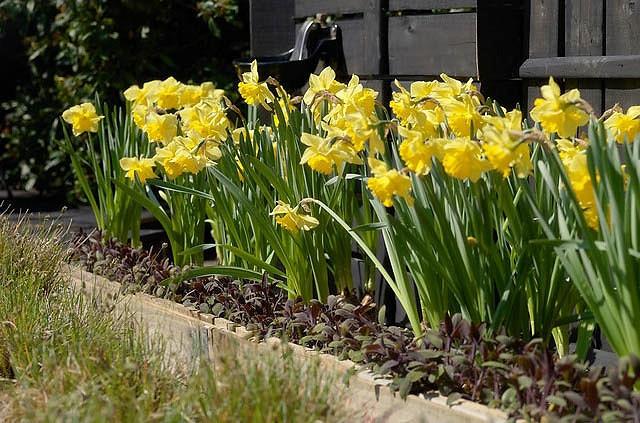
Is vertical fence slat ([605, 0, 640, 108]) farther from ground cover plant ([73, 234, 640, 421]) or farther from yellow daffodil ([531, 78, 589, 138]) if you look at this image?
ground cover plant ([73, 234, 640, 421])

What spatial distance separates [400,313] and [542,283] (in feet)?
2.75

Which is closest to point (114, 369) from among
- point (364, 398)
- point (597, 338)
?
point (364, 398)

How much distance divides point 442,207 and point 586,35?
82 cm

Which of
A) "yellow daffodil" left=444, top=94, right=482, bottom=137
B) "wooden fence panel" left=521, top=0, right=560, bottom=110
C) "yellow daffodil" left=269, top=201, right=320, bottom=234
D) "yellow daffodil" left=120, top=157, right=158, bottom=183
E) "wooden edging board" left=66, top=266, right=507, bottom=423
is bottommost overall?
"wooden edging board" left=66, top=266, right=507, bottom=423

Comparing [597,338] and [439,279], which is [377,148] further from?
[597,338]

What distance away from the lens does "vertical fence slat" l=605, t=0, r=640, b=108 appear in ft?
9.81

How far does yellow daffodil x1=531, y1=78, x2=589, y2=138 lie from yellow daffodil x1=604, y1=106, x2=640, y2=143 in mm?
216

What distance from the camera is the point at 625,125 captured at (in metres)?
2.67

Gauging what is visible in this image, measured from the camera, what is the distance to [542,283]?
2.71m

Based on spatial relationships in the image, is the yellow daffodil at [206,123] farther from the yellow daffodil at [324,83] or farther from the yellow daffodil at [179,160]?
the yellow daffodil at [324,83]

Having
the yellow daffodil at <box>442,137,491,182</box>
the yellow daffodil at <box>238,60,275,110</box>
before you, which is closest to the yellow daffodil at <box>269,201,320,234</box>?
the yellow daffodil at <box>238,60,275,110</box>

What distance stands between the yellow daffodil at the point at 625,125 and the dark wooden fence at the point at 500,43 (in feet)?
0.96

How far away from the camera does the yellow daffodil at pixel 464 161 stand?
2418 mm

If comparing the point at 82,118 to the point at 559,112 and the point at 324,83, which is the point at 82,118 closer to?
the point at 324,83
